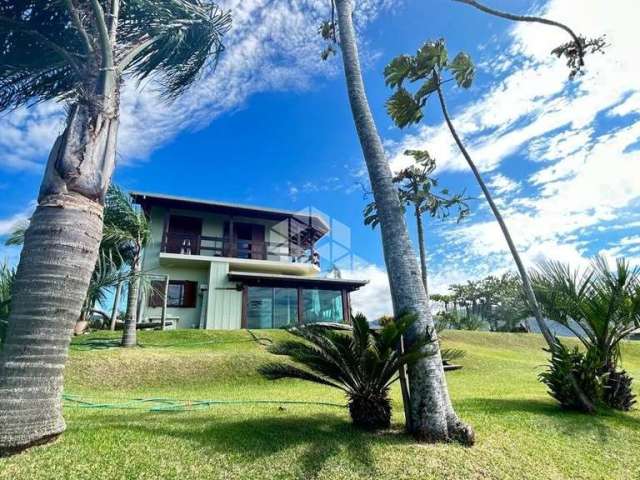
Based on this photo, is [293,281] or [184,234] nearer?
[184,234]

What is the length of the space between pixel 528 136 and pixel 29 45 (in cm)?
1219

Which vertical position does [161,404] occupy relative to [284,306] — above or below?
below

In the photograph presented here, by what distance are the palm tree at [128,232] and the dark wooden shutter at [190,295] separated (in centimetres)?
616

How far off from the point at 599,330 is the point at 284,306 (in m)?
14.4

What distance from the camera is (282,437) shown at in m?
4.32

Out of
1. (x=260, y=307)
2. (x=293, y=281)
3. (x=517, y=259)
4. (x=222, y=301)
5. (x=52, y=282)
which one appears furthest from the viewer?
(x=293, y=281)

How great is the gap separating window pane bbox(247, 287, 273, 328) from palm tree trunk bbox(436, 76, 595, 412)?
43.3ft

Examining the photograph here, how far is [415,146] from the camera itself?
14.1m

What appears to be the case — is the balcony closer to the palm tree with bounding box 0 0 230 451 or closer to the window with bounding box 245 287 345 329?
the window with bounding box 245 287 345 329

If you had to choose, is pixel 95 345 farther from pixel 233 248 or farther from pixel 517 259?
pixel 517 259

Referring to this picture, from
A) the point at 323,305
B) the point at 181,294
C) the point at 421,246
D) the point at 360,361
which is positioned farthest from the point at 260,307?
the point at 360,361

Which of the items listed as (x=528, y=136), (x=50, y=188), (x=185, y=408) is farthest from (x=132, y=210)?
(x=528, y=136)

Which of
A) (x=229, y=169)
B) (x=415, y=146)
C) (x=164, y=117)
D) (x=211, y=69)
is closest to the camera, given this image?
(x=211, y=69)

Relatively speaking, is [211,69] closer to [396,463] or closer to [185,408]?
[185,408]
